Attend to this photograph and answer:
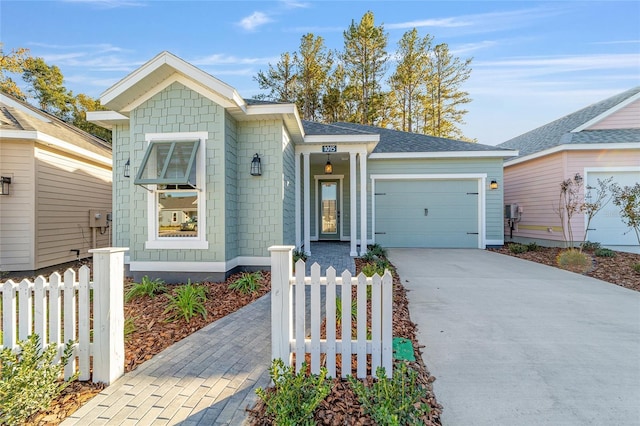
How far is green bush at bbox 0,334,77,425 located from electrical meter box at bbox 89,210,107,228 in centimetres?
723

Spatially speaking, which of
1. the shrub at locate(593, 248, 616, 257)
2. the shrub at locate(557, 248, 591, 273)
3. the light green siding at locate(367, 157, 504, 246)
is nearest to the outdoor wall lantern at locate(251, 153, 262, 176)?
the light green siding at locate(367, 157, 504, 246)

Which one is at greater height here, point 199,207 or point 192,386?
point 199,207

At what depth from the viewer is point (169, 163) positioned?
5.02 m

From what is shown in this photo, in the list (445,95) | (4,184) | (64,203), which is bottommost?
(64,203)

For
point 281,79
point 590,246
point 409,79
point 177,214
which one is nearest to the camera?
point 177,214

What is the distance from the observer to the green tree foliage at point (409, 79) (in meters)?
17.6

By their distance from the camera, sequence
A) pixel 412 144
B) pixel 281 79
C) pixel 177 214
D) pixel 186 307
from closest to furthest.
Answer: pixel 186 307
pixel 177 214
pixel 412 144
pixel 281 79

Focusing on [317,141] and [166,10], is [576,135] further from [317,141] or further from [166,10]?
[166,10]

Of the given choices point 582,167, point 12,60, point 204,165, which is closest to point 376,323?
point 204,165

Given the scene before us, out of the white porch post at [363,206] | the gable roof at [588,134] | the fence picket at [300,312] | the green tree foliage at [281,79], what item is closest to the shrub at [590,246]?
the gable roof at [588,134]

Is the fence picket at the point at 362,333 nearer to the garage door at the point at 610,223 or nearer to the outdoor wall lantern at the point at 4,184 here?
the outdoor wall lantern at the point at 4,184

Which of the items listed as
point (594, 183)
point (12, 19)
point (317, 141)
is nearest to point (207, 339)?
Answer: point (317, 141)

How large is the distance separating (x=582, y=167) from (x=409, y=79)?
38.5ft

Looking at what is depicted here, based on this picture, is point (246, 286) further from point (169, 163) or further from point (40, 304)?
point (40, 304)
